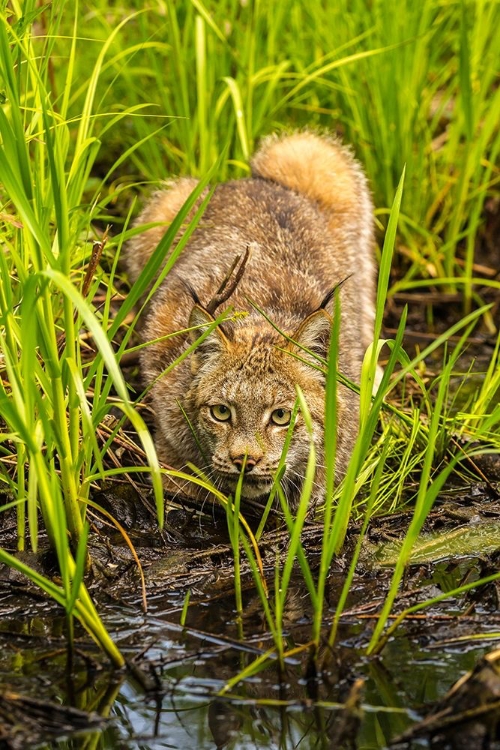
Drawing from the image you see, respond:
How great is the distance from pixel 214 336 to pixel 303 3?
3.69 m

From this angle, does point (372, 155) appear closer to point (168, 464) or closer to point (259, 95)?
point (259, 95)

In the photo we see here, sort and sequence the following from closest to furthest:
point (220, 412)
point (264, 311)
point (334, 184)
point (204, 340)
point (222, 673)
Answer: point (222, 673) → point (220, 412) → point (204, 340) → point (264, 311) → point (334, 184)

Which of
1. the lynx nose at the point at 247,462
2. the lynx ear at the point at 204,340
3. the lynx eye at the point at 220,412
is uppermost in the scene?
the lynx ear at the point at 204,340

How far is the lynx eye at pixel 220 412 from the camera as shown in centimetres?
496

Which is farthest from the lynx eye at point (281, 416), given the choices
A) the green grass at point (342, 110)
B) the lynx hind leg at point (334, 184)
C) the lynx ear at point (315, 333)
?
the lynx hind leg at point (334, 184)

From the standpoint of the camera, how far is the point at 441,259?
786 centimetres

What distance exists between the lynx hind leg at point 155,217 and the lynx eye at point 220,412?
1972 millimetres

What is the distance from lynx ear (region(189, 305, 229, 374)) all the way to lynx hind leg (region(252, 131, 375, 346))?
189 centimetres

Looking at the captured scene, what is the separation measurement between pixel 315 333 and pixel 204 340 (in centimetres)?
56

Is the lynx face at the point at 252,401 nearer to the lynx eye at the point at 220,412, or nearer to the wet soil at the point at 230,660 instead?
the lynx eye at the point at 220,412

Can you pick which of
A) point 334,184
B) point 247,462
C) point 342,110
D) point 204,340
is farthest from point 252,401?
point 342,110

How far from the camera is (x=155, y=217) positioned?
6.84m

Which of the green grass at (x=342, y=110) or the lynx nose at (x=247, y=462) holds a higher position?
the green grass at (x=342, y=110)

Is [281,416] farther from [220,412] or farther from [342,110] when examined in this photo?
[342,110]
